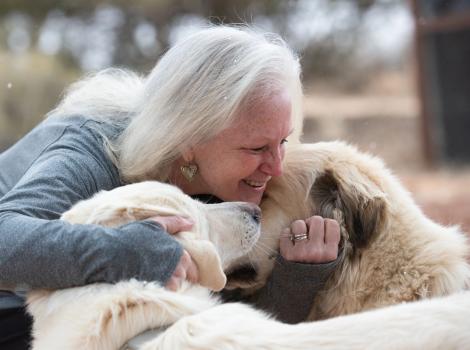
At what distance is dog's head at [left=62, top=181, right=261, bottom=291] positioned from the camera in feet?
8.07

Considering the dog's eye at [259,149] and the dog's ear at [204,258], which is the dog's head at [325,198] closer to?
the dog's eye at [259,149]

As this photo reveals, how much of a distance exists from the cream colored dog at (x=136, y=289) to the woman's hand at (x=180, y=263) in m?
0.02

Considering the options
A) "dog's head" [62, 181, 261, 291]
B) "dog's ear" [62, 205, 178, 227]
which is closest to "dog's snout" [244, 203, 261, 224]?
"dog's head" [62, 181, 261, 291]

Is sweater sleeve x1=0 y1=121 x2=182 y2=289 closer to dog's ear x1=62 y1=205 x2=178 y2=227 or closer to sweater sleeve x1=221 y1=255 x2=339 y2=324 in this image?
dog's ear x1=62 y1=205 x2=178 y2=227

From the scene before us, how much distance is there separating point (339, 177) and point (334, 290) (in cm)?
41

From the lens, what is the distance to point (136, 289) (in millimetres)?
2326

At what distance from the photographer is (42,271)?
7.79 ft

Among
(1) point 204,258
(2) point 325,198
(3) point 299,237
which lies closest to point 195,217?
(1) point 204,258

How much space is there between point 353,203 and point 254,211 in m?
0.40

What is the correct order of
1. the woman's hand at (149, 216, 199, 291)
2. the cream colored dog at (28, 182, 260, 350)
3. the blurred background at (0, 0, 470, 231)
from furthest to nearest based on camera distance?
the blurred background at (0, 0, 470, 231) < the woman's hand at (149, 216, 199, 291) < the cream colored dog at (28, 182, 260, 350)

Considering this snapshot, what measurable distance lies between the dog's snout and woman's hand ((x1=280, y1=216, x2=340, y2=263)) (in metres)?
0.18

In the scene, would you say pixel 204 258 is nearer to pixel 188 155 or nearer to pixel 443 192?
pixel 188 155

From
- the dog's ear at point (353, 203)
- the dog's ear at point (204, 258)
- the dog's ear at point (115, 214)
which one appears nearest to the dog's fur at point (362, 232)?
the dog's ear at point (353, 203)

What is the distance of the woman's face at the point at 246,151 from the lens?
2.91 m
